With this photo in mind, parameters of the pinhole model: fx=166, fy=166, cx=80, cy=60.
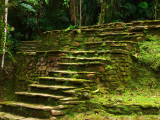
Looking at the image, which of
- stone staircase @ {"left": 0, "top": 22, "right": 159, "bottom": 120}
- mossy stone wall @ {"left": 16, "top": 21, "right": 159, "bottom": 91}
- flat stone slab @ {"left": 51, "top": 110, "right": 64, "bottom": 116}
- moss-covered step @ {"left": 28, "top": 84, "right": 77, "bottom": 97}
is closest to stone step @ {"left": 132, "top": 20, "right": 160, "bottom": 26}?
mossy stone wall @ {"left": 16, "top": 21, "right": 159, "bottom": 91}

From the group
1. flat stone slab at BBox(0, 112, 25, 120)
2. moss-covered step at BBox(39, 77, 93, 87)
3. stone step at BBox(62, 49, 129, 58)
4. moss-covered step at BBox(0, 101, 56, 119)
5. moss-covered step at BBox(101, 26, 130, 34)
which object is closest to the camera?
moss-covered step at BBox(0, 101, 56, 119)

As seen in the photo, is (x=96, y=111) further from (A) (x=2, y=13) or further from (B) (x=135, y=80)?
(A) (x=2, y=13)

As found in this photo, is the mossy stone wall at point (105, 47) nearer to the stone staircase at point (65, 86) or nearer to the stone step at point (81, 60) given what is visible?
the stone staircase at point (65, 86)

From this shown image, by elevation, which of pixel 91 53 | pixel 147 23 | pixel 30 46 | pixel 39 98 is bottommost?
pixel 39 98

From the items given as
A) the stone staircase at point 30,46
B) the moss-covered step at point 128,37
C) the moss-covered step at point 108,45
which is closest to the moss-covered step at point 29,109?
the moss-covered step at point 108,45

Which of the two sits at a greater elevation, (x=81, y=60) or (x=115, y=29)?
(x=115, y=29)

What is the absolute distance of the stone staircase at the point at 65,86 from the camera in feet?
12.0

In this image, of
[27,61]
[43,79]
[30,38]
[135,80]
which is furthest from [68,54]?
[30,38]

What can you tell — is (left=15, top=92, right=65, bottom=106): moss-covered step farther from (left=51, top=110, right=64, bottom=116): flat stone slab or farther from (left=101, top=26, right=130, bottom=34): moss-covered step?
(left=101, top=26, right=130, bottom=34): moss-covered step

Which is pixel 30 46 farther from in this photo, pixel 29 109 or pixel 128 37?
pixel 29 109

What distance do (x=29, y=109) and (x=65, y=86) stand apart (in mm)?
974

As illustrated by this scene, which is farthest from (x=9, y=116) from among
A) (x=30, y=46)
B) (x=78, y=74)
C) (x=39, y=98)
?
(x=30, y=46)

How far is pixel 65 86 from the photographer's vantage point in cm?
404

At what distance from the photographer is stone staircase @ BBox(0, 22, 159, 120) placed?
3660mm
